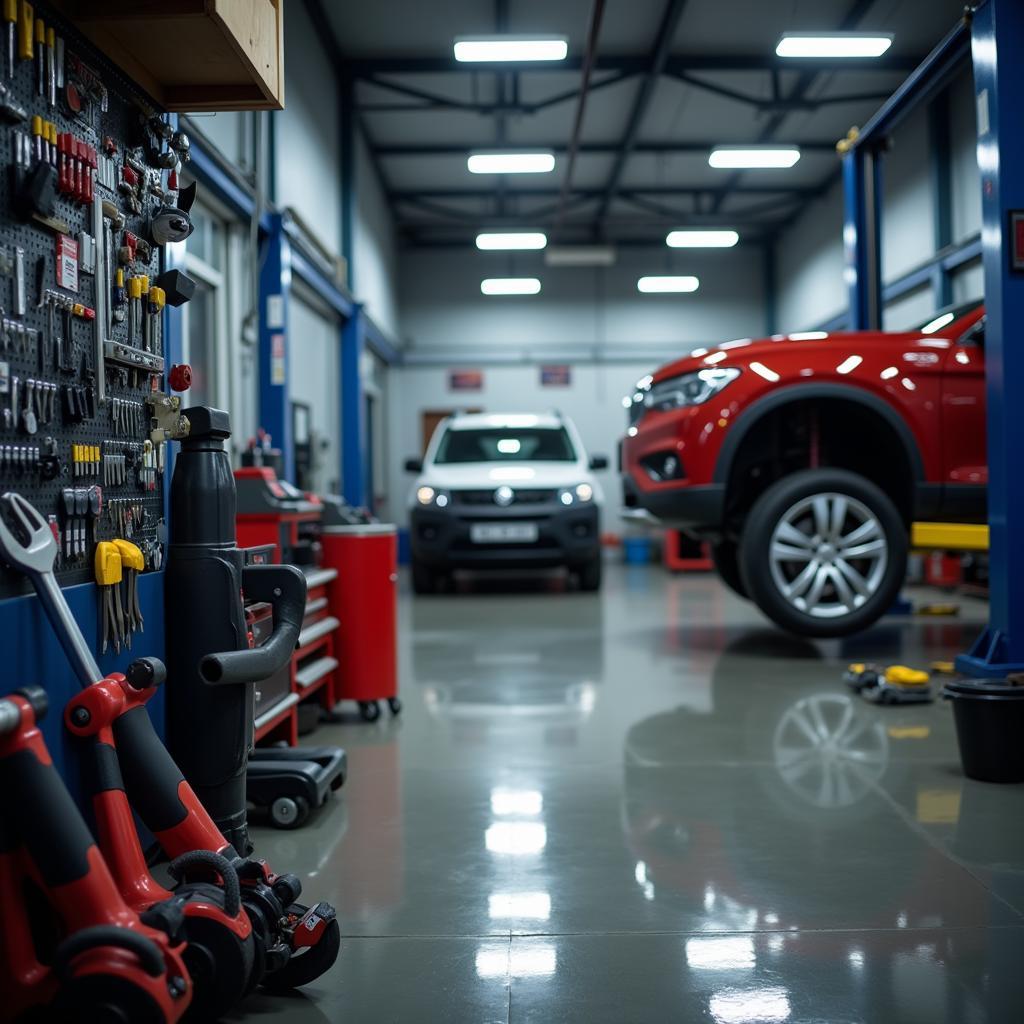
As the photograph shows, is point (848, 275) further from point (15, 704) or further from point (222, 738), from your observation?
point (15, 704)

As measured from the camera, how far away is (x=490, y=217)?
1463cm

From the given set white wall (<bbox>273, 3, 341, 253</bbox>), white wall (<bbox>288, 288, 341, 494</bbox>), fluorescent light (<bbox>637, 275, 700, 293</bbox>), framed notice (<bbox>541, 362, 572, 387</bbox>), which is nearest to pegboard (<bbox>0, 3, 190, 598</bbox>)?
white wall (<bbox>273, 3, 341, 253</bbox>)

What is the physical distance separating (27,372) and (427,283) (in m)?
14.0

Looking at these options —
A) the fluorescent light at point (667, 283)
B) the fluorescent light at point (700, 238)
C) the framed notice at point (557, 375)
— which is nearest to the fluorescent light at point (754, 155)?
the fluorescent light at point (700, 238)

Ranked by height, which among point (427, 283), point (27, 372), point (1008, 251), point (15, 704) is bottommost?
point (15, 704)

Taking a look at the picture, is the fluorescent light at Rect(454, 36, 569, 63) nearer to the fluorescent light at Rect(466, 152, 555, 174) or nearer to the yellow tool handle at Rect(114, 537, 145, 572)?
the fluorescent light at Rect(466, 152, 555, 174)

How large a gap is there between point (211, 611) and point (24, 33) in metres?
1.13

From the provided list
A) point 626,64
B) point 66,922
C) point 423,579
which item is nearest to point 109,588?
point 66,922

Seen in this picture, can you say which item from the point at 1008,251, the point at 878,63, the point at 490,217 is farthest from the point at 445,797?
the point at 490,217

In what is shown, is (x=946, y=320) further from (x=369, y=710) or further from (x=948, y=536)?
(x=369, y=710)

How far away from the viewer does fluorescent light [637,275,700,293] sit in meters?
14.7

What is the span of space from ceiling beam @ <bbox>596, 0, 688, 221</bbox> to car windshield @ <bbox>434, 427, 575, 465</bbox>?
3.56 m

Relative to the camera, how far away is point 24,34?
69.3 inches

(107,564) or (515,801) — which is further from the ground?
(107,564)
